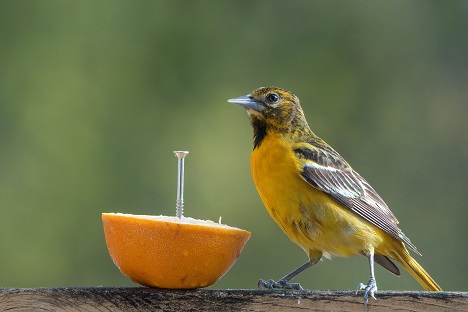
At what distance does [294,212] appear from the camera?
3.62 metres

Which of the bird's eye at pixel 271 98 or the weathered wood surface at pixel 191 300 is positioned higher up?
the bird's eye at pixel 271 98

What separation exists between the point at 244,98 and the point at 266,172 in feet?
1.38

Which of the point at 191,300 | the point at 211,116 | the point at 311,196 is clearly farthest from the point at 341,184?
the point at 211,116

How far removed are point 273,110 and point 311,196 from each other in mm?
515

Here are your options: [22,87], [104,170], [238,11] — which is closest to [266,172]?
[104,170]

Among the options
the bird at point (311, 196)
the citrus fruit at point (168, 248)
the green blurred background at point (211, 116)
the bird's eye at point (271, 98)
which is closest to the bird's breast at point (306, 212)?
the bird at point (311, 196)

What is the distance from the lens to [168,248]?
2.92 metres

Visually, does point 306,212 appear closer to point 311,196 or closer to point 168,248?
point 311,196

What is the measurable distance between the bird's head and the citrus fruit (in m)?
1.06

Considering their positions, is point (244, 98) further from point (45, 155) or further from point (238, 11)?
point (238, 11)

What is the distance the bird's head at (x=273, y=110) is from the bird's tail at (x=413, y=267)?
67 cm

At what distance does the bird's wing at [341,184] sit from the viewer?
3.73 meters

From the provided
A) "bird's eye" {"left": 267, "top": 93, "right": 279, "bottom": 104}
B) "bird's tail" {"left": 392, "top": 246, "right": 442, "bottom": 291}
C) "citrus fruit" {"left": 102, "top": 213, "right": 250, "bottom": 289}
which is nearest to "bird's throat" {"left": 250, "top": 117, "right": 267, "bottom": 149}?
"bird's eye" {"left": 267, "top": 93, "right": 279, "bottom": 104}

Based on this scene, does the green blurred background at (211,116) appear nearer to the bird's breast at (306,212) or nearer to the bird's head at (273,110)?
the bird's head at (273,110)
